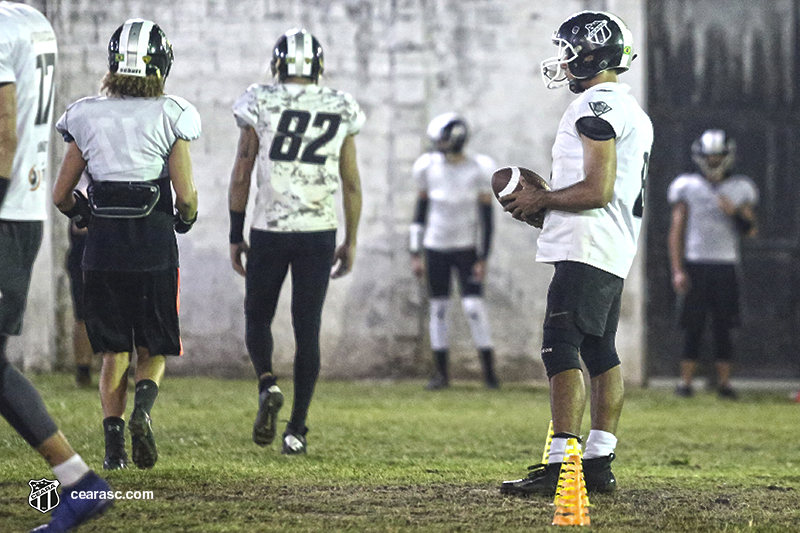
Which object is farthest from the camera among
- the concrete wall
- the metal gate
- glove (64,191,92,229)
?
the metal gate

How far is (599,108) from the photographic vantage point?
461cm

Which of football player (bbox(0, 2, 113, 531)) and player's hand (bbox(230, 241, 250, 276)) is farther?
player's hand (bbox(230, 241, 250, 276))

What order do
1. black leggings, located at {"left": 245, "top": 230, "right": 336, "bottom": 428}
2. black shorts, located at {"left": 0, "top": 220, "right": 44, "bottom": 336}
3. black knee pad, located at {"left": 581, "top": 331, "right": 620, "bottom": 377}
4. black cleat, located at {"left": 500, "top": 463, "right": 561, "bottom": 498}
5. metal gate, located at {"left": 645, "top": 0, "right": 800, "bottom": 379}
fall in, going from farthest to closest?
1. metal gate, located at {"left": 645, "top": 0, "right": 800, "bottom": 379}
2. black leggings, located at {"left": 245, "top": 230, "right": 336, "bottom": 428}
3. black knee pad, located at {"left": 581, "top": 331, "right": 620, "bottom": 377}
4. black cleat, located at {"left": 500, "top": 463, "right": 561, "bottom": 498}
5. black shorts, located at {"left": 0, "top": 220, "right": 44, "bottom": 336}

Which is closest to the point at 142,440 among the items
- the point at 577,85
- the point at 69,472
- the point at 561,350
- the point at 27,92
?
the point at 69,472

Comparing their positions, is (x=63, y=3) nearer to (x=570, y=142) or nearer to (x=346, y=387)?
(x=346, y=387)

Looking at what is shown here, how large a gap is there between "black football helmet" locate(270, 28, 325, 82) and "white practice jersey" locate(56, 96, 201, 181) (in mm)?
990

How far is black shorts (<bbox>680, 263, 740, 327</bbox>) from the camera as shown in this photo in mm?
10188

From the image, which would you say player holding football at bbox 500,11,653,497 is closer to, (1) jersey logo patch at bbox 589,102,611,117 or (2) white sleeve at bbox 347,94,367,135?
(1) jersey logo patch at bbox 589,102,611,117

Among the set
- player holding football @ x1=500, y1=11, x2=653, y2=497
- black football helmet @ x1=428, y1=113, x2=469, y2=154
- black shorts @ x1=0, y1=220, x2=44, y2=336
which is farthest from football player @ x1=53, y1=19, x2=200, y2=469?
black football helmet @ x1=428, y1=113, x2=469, y2=154

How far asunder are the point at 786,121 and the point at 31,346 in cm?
708

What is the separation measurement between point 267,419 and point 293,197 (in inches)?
41.8

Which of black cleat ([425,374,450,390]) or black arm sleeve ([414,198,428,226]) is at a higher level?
black arm sleeve ([414,198,428,226])

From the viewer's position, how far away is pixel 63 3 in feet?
35.8

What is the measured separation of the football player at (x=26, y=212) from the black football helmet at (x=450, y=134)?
6.50 meters
